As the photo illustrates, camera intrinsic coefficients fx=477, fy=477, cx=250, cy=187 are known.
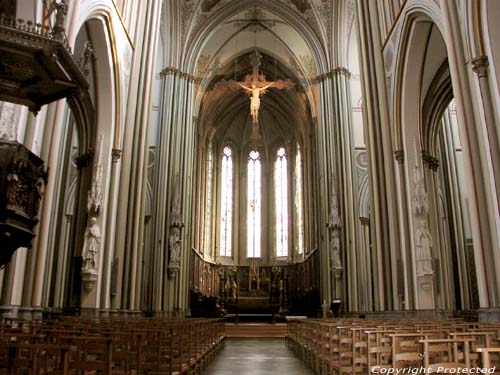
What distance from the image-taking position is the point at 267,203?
35.5 m

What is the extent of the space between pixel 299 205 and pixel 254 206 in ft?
12.8

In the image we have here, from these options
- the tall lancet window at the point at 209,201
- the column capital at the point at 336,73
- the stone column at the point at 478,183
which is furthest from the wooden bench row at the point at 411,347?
the tall lancet window at the point at 209,201

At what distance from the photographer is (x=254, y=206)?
35.3 m

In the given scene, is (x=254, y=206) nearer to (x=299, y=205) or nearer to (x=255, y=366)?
(x=299, y=205)

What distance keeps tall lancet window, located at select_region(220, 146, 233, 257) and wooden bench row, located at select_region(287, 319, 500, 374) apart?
25889 millimetres

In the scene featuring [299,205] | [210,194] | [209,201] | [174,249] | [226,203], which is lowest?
[174,249]

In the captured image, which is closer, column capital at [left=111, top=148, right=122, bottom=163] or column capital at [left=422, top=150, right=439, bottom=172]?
column capital at [left=111, top=148, right=122, bottom=163]

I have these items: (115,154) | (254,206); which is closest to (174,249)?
(115,154)

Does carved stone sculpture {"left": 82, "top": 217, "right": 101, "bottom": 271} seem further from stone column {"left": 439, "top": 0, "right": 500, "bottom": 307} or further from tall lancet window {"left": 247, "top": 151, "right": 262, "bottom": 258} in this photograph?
tall lancet window {"left": 247, "top": 151, "right": 262, "bottom": 258}

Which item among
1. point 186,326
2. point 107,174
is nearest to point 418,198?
point 186,326

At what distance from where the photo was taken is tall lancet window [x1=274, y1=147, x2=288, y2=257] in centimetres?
3406

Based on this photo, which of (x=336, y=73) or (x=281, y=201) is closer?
(x=336, y=73)

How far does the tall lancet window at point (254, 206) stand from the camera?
34719 millimetres

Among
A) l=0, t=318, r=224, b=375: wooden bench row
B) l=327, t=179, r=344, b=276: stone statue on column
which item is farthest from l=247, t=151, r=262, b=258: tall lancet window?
l=0, t=318, r=224, b=375: wooden bench row
